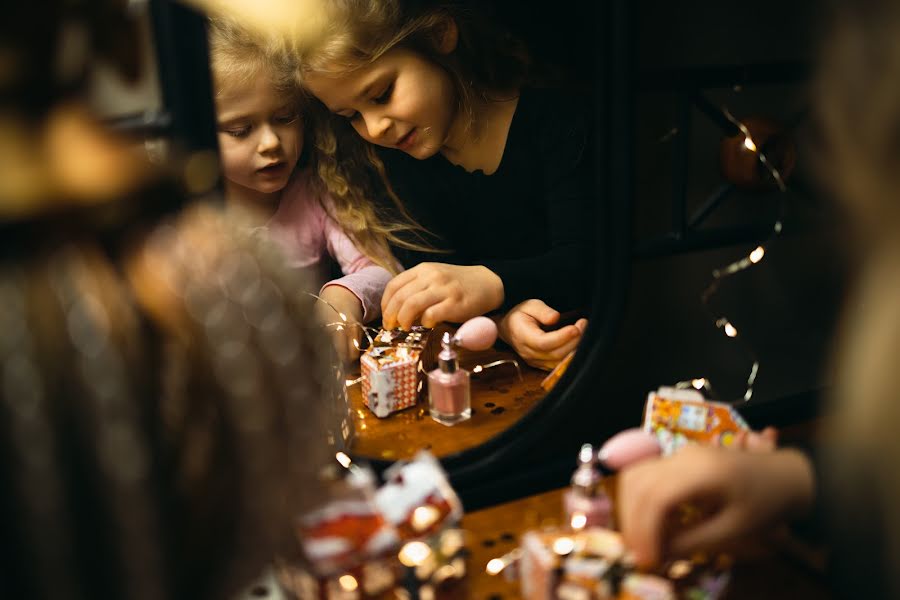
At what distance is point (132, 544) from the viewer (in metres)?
0.34

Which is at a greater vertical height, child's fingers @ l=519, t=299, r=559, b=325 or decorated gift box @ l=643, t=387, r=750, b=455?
child's fingers @ l=519, t=299, r=559, b=325

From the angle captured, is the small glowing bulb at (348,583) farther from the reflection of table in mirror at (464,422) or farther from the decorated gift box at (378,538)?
the reflection of table in mirror at (464,422)

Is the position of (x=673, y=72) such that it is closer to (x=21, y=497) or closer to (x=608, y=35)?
(x=608, y=35)

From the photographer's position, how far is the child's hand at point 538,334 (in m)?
0.86

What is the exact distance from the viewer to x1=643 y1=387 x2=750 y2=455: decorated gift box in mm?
656

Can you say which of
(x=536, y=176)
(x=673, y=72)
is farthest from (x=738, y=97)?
(x=536, y=176)

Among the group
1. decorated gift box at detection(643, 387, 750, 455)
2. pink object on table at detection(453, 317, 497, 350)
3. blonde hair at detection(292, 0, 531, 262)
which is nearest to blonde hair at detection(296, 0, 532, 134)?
blonde hair at detection(292, 0, 531, 262)

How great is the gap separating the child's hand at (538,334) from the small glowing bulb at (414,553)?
0.36 m

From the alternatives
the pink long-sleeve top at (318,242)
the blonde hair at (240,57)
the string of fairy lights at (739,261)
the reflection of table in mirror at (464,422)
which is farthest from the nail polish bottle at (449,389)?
the blonde hair at (240,57)

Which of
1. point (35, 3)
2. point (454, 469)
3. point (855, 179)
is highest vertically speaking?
point (35, 3)

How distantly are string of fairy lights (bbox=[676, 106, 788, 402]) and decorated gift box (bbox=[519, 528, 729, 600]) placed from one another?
9.1 inches

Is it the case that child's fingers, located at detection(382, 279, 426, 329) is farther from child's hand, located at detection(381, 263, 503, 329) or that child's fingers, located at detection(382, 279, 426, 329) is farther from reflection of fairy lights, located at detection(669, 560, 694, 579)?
reflection of fairy lights, located at detection(669, 560, 694, 579)

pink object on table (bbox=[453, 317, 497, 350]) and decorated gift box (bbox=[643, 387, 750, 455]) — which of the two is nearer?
decorated gift box (bbox=[643, 387, 750, 455])

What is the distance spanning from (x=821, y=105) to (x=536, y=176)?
386mm
